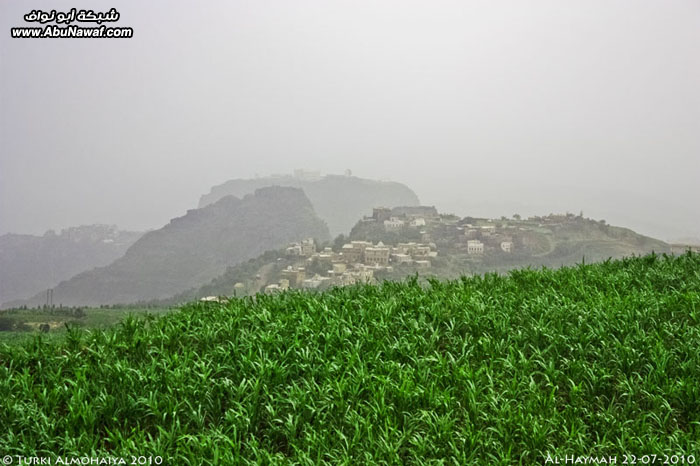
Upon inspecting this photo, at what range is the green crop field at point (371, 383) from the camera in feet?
8.79

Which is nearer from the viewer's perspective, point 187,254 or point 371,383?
point 371,383

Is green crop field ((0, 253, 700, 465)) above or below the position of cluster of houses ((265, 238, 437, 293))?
above

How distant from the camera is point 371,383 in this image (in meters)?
3.15

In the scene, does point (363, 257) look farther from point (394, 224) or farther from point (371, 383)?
point (371, 383)

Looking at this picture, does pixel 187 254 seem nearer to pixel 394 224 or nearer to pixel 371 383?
pixel 394 224

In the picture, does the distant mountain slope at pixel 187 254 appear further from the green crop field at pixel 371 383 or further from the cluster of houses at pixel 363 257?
the green crop field at pixel 371 383

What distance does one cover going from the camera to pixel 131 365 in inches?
142

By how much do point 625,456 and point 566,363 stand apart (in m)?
1.03

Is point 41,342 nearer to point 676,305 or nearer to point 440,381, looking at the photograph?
point 440,381

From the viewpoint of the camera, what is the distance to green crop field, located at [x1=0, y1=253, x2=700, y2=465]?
2.68 metres

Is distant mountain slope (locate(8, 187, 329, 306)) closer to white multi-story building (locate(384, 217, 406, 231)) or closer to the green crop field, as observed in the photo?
white multi-story building (locate(384, 217, 406, 231))

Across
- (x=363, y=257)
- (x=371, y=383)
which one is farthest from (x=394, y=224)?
(x=371, y=383)

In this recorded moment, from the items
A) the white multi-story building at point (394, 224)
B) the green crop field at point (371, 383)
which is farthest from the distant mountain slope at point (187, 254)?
the green crop field at point (371, 383)

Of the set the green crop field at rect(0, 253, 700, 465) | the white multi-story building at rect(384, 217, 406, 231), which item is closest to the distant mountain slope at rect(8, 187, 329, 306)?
the white multi-story building at rect(384, 217, 406, 231)
